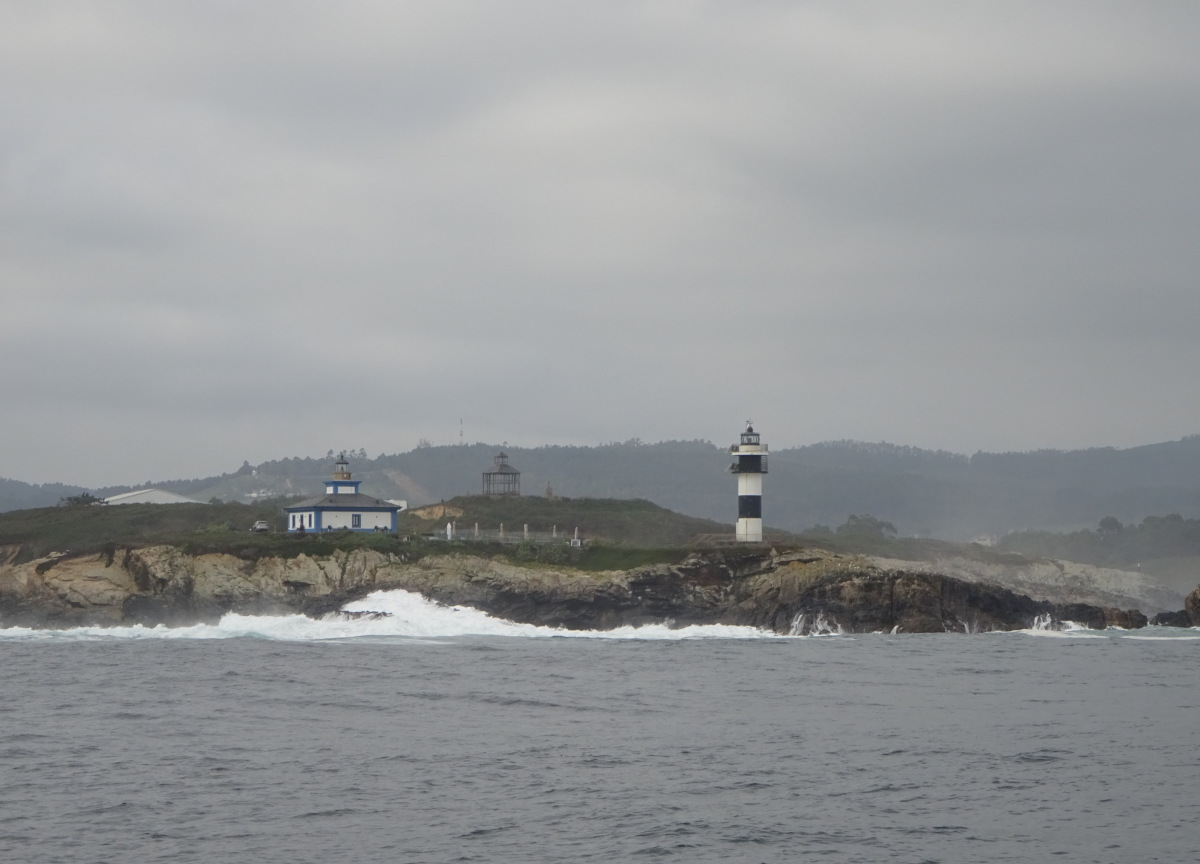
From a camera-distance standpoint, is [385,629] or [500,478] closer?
[385,629]

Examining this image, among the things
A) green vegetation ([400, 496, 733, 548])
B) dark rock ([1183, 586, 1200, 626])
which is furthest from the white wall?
dark rock ([1183, 586, 1200, 626])

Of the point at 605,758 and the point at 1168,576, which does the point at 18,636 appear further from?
the point at 1168,576

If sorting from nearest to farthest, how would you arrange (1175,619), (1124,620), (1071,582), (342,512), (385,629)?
(385,629)
(1124,620)
(1175,619)
(342,512)
(1071,582)

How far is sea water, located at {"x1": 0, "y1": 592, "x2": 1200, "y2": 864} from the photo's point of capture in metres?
18.0

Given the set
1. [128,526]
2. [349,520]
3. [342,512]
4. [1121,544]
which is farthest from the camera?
[1121,544]

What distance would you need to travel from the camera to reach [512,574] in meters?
54.1

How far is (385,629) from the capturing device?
5069 cm

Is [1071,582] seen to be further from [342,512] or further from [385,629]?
[385,629]

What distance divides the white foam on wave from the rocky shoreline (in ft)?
2.03

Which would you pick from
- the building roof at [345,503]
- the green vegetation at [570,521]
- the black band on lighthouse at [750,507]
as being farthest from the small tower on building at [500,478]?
the black band on lighthouse at [750,507]

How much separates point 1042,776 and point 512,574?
1330 inches

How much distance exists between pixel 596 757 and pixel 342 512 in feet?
136

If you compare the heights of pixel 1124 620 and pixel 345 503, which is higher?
pixel 345 503

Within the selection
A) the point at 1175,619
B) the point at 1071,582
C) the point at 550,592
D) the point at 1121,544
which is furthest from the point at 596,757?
the point at 1121,544
